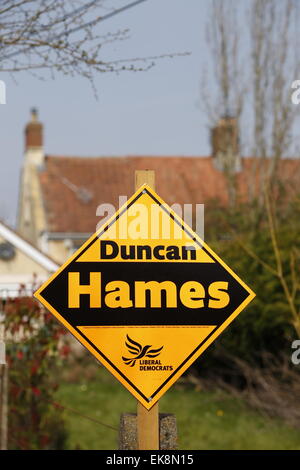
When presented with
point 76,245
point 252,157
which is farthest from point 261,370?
point 76,245

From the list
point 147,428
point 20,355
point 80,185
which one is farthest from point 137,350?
point 80,185

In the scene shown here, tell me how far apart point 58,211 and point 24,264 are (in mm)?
8321

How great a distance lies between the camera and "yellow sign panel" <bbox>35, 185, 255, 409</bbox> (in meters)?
4.07

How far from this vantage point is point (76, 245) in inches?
1208

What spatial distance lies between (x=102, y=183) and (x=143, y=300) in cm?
2803

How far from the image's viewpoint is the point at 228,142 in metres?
21.6

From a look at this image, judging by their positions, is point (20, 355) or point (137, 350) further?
point (20, 355)

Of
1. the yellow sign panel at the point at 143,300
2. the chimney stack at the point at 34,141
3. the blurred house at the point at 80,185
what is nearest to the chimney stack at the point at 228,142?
the blurred house at the point at 80,185

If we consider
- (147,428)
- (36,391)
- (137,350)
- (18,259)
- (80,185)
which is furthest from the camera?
(80,185)

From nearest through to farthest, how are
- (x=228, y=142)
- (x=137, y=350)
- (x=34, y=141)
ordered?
(x=137, y=350) < (x=228, y=142) < (x=34, y=141)

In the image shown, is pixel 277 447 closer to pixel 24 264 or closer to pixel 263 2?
pixel 24 264

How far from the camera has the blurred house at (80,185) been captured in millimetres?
30250

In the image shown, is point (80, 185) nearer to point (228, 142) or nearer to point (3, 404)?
point (228, 142)

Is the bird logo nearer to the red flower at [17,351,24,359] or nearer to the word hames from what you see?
the word hames
